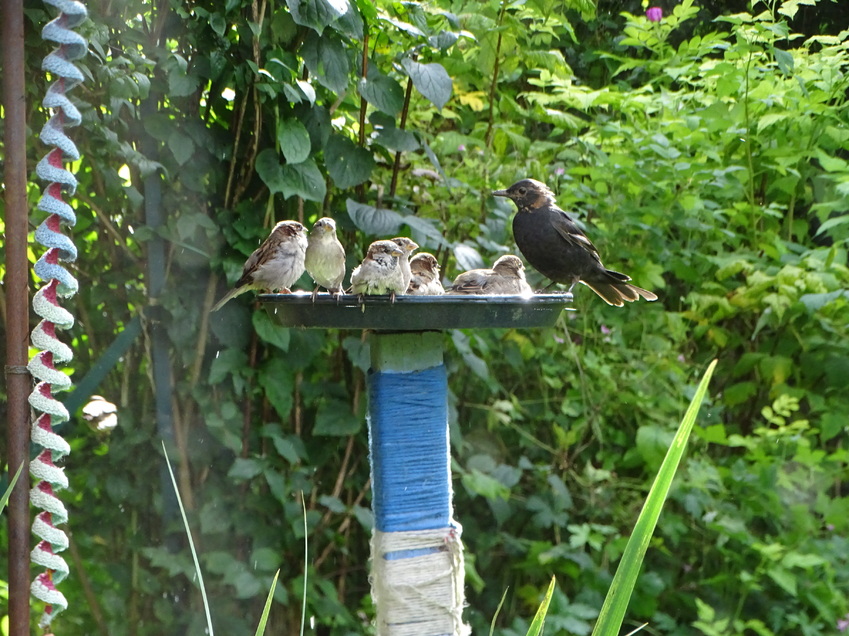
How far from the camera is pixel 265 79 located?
271cm

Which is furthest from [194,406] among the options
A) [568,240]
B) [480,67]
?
[480,67]

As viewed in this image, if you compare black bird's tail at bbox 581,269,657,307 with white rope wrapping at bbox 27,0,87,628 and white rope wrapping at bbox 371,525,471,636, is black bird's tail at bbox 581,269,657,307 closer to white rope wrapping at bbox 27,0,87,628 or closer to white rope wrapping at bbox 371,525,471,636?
white rope wrapping at bbox 371,525,471,636

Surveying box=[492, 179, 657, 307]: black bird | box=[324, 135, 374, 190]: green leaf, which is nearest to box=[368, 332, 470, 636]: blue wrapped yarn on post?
box=[492, 179, 657, 307]: black bird

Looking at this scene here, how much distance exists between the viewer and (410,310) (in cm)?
156

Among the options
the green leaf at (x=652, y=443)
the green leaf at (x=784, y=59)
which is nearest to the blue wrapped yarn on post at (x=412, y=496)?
the green leaf at (x=652, y=443)

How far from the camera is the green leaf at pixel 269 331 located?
2880mm

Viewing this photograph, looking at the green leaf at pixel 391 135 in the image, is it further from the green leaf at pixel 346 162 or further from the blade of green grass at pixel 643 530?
→ the blade of green grass at pixel 643 530

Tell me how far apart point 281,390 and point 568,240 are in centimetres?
109

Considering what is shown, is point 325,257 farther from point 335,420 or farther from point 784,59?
point 784,59

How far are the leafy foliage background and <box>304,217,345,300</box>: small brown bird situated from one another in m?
0.60

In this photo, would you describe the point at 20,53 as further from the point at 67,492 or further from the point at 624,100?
the point at 624,100

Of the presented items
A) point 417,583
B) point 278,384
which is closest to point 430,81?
point 278,384

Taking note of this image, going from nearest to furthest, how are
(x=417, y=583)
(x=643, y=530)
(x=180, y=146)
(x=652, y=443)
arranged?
(x=643, y=530)
(x=417, y=583)
(x=180, y=146)
(x=652, y=443)

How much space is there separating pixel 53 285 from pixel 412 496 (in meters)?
0.82
